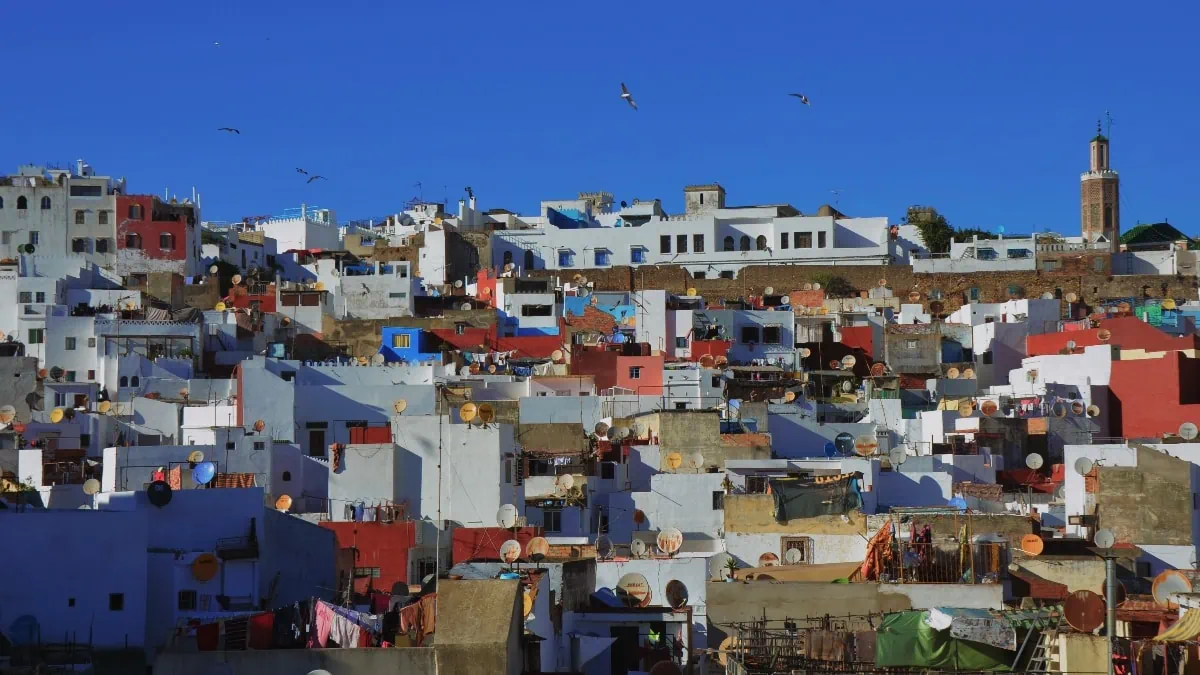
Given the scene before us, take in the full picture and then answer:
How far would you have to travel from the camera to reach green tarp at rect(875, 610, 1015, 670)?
722 inches

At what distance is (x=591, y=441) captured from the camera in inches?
1292

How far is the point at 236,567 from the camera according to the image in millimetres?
22328

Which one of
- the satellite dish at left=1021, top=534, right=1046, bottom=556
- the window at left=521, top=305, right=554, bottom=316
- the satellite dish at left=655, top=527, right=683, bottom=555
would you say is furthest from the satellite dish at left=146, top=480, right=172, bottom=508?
the window at left=521, top=305, right=554, bottom=316

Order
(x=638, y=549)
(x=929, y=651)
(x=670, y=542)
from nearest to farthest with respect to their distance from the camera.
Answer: (x=929, y=651), (x=670, y=542), (x=638, y=549)

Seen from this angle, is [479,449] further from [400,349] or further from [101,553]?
[400,349]

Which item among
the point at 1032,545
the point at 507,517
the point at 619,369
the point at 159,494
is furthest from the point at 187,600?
the point at 619,369

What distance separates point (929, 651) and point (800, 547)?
776 cm

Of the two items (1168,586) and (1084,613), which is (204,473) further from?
(1168,586)

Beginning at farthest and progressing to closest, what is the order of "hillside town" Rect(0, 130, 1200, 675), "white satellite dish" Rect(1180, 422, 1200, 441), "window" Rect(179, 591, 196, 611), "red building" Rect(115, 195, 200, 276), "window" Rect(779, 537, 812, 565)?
"red building" Rect(115, 195, 200, 276)
"white satellite dish" Rect(1180, 422, 1200, 441)
"window" Rect(779, 537, 812, 565)
"window" Rect(179, 591, 196, 611)
"hillside town" Rect(0, 130, 1200, 675)

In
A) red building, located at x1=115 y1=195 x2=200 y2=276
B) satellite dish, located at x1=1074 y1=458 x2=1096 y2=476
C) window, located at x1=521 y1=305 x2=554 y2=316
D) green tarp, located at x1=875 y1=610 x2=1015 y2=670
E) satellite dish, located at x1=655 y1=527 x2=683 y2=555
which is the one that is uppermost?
red building, located at x1=115 y1=195 x2=200 y2=276

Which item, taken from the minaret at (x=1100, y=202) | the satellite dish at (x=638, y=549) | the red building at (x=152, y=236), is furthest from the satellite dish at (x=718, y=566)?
the minaret at (x=1100, y=202)

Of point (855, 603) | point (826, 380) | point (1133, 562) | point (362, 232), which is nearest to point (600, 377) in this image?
point (826, 380)

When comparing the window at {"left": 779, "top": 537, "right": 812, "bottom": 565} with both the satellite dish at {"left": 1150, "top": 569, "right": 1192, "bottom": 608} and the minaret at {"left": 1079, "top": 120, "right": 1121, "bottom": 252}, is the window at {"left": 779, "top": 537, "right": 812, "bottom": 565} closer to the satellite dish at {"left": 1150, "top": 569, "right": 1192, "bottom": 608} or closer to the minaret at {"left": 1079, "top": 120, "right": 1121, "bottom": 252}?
the satellite dish at {"left": 1150, "top": 569, "right": 1192, "bottom": 608}

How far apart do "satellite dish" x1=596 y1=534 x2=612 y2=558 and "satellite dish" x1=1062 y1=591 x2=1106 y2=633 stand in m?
7.89
